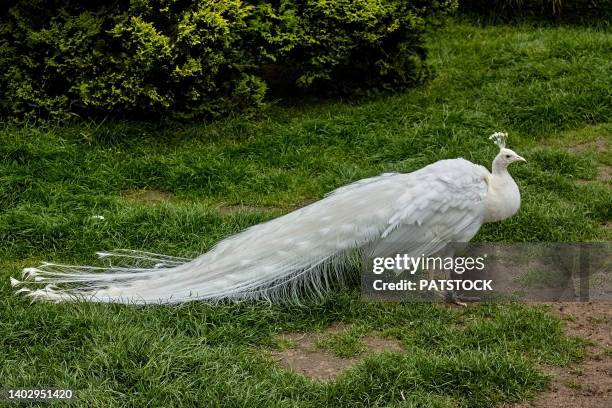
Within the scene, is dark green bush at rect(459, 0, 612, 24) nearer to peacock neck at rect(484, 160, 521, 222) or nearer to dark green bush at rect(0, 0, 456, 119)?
dark green bush at rect(0, 0, 456, 119)

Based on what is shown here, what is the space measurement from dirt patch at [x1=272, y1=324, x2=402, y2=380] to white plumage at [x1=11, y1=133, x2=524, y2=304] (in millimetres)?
255

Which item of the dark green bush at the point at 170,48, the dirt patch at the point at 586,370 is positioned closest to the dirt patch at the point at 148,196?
the dark green bush at the point at 170,48

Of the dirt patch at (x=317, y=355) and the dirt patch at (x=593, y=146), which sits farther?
the dirt patch at (x=593, y=146)

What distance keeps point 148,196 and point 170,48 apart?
1.08m

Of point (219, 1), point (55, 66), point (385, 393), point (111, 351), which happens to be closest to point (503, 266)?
point (385, 393)

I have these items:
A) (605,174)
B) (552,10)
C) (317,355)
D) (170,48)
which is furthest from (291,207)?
(552,10)

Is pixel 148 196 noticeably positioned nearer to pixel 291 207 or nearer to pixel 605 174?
pixel 291 207

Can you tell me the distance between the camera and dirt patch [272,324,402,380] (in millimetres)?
4316

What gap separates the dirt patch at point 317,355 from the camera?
432 centimetres

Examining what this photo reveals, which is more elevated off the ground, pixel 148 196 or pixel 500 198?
Result: pixel 500 198

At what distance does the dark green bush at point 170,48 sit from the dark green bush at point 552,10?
2.50m

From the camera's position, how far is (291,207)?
20.0ft

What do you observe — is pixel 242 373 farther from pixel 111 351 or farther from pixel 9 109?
pixel 9 109

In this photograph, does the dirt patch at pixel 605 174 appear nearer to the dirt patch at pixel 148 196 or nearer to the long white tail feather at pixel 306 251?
the long white tail feather at pixel 306 251
